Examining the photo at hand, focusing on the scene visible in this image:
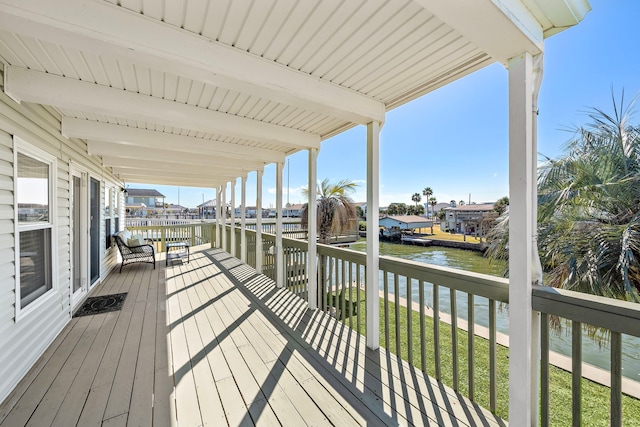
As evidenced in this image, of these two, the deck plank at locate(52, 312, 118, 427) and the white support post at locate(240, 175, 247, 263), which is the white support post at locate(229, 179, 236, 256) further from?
the deck plank at locate(52, 312, 118, 427)

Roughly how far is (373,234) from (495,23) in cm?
188

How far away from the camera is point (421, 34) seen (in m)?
1.74

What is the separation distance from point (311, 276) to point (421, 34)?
307 cm

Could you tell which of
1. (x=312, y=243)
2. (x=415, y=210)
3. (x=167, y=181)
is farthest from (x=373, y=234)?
(x=415, y=210)

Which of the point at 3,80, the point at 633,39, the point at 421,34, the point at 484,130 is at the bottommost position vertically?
the point at 3,80

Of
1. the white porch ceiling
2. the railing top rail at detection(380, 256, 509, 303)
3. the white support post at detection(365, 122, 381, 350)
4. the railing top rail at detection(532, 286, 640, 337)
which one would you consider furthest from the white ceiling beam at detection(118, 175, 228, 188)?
the railing top rail at detection(532, 286, 640, 337)

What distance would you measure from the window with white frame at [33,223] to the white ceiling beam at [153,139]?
619mm

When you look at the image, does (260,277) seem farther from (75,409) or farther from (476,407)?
(476,407)

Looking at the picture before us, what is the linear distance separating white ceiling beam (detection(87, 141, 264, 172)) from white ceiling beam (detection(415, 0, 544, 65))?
4450mm

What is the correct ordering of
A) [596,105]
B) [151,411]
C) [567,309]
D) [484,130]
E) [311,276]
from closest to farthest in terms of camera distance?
[567,309]
[151,411]
[596,105]
[311,276]
[484,130]

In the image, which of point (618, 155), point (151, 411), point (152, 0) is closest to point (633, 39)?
point (618, 155)

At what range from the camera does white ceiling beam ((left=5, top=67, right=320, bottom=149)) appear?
2200 millimetres

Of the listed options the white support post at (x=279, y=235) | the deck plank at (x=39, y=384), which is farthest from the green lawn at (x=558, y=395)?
the deck plank at (x=39, y=384)

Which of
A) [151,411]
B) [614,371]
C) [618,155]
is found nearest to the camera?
[614,371]
